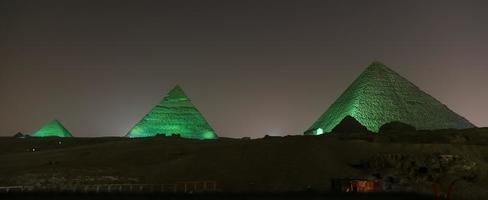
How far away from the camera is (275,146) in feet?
99.5

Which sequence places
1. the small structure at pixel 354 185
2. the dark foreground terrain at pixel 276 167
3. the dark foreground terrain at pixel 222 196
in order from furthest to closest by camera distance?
1. the dark foreground terrain at pixel 276 167
2. the small structure at pixel 354 185
3. the dark foreground terrain at pixel 222 196

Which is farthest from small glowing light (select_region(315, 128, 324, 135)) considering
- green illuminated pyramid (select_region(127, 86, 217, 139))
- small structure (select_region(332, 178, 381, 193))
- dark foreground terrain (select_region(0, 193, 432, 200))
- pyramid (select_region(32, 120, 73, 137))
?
dark foreground terrain (select_region(0, 193, 432, 200))

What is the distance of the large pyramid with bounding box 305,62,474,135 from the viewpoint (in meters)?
47.4

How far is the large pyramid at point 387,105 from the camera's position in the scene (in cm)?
4741

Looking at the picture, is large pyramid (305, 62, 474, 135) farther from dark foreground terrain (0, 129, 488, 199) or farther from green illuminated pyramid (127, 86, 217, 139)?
dark foreground terrain (0, 129, 488, 199)

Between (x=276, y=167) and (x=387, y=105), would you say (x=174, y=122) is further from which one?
(x=276, y=167)

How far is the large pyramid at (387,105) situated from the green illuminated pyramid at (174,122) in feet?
33.1

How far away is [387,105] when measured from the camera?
47.8 meters

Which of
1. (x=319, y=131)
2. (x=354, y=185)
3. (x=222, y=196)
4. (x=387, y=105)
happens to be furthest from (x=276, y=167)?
(x=319, y=131)

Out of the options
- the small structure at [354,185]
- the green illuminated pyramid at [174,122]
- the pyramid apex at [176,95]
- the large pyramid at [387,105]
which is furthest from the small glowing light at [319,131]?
the small structure at [354,185]

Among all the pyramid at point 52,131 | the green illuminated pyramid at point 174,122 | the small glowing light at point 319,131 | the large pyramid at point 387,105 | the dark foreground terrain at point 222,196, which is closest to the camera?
the dark foreground terrain at point 222,196

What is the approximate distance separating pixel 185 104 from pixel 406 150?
3011 centimetres

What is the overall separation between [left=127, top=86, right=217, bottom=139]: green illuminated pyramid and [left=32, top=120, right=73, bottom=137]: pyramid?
9.27m

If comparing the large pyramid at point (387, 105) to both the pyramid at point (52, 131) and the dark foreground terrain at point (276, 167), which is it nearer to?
the dark foreground terrain at point (276, 167)
